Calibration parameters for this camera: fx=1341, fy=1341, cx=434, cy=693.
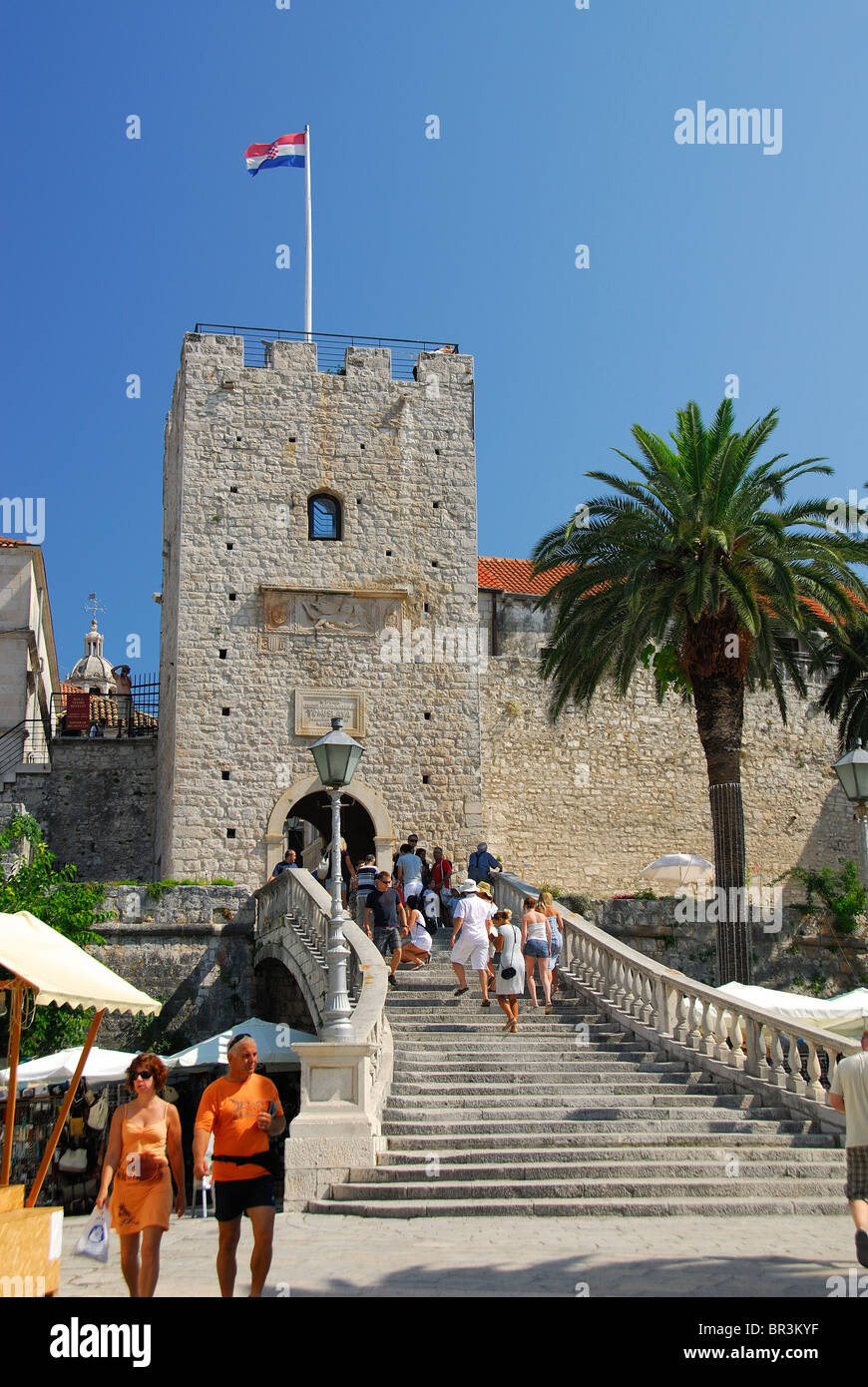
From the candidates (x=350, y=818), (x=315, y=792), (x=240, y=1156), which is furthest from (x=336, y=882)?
(x=350, y=818)

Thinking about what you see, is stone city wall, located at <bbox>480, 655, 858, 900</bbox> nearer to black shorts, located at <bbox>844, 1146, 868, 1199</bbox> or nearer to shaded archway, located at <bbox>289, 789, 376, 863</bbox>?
shaded archway, located at <bbox>289, 789, 376, 863</bbox>

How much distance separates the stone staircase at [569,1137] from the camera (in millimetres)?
10648

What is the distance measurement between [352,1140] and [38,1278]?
190 inches

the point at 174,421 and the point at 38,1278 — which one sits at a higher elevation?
the point at 174,421

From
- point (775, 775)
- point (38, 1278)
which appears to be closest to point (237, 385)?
point (775, 775)

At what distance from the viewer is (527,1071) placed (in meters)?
13.5

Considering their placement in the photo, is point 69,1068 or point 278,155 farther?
point 278,155

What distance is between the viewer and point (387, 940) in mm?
17188

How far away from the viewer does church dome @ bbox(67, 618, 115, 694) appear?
190 feet

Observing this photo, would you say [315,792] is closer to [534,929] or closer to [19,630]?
[19,630]

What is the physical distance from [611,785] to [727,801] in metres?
10.7

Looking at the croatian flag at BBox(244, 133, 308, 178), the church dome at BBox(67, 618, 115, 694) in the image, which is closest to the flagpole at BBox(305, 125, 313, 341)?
the croatian flag at BBox(244, 133, 308, 178)

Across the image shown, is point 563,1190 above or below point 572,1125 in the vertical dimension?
below
